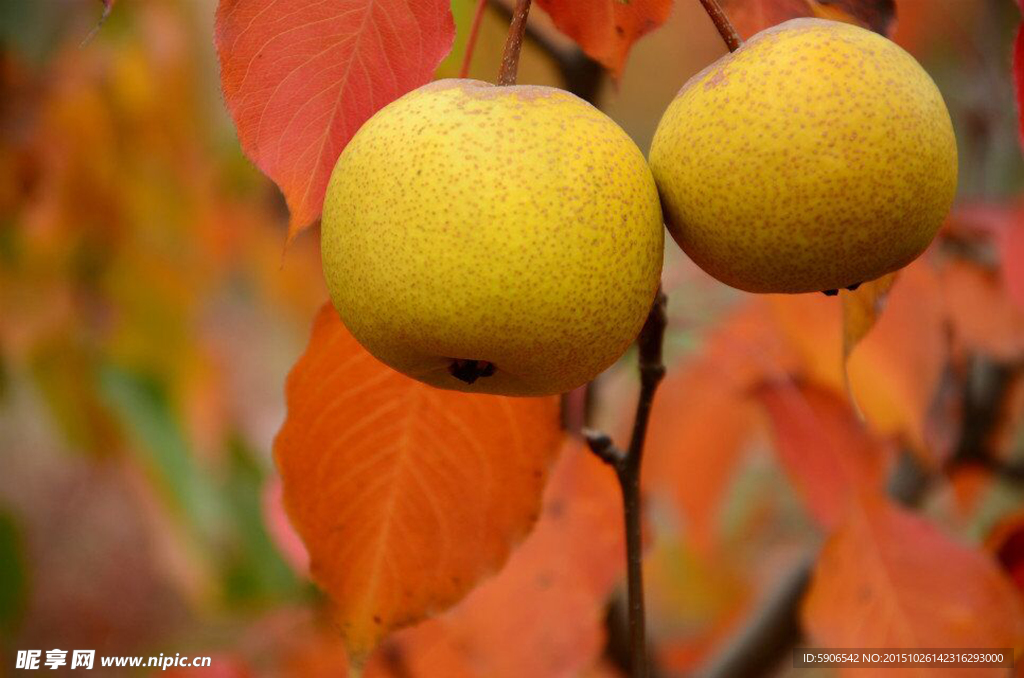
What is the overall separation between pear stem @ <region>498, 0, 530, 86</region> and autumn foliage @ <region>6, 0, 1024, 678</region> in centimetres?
5

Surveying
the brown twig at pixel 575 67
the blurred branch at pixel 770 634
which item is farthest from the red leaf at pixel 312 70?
the blurred branch at pixel 770 634

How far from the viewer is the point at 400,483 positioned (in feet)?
2.70

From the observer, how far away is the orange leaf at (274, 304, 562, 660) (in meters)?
0.80

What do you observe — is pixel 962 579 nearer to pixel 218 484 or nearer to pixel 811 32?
pixel 811 32

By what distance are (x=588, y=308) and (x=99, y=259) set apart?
1.87m

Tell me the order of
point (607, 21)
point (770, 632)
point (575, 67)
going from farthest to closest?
point (770, 632) → point (575, 67) → point (607, 21)

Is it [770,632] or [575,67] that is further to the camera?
[770,632]

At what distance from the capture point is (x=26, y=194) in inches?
80.7

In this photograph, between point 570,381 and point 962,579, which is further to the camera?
point 962,579

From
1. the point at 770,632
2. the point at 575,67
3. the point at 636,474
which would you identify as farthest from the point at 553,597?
the point at 575,67

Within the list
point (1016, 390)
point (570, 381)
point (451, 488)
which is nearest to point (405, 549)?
point (451, 488)

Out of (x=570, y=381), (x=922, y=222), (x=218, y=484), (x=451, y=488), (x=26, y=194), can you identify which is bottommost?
(x=218, y=484)

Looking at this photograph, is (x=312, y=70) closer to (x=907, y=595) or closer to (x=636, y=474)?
(x=636, y=474)

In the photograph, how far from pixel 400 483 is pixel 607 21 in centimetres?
41
